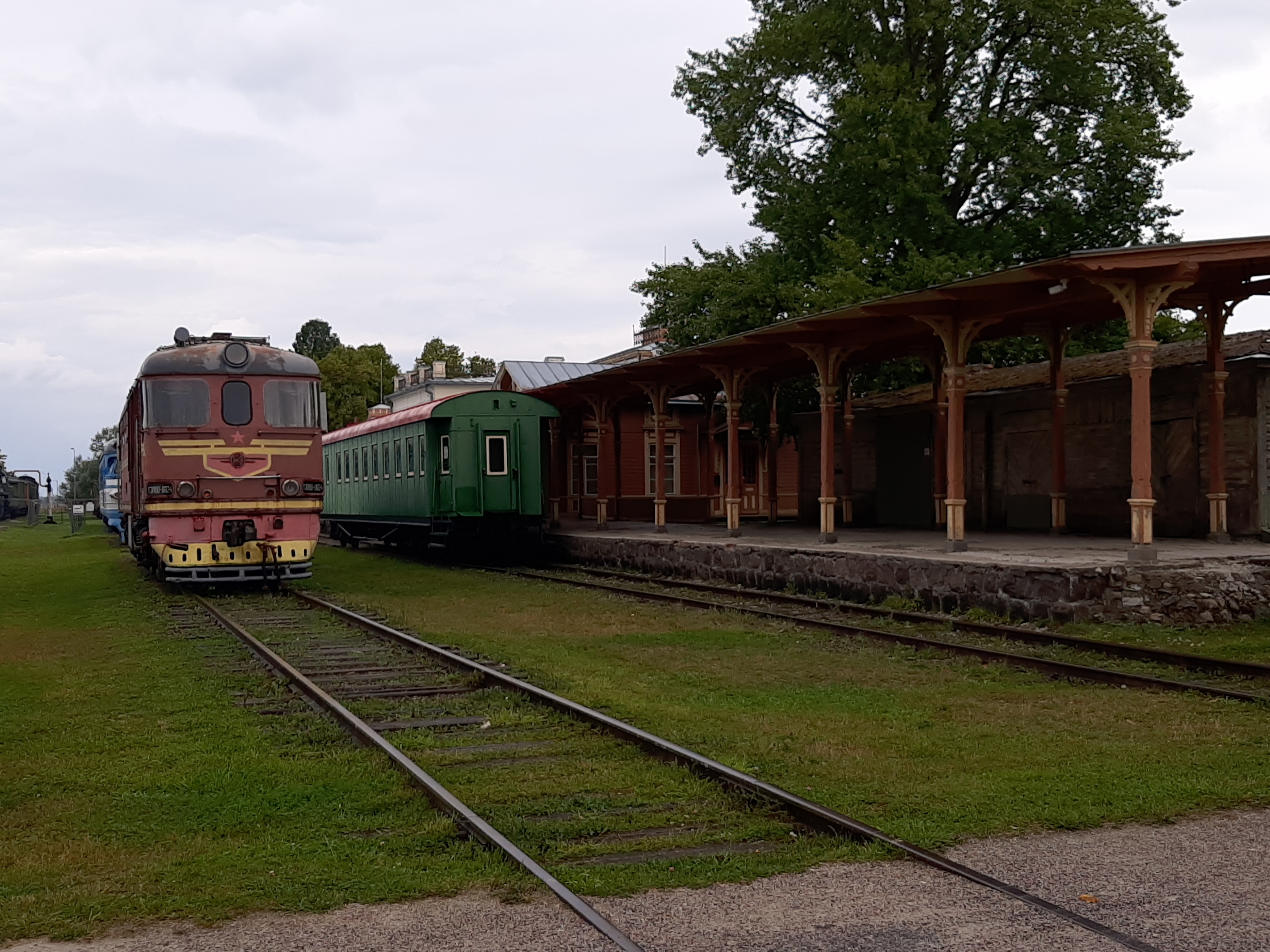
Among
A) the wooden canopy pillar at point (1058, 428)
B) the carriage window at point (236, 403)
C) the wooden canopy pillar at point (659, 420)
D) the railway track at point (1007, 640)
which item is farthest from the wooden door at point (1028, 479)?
the carriage window at point (236, 403)

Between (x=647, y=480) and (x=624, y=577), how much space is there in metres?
16.4

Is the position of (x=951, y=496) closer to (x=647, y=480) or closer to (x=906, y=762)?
(x=906, y=762)

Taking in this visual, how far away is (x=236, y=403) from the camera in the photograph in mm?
17344

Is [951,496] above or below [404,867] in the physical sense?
above

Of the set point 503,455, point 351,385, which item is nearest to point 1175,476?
point 503,455

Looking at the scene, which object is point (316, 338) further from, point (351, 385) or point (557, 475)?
point (557, 475)

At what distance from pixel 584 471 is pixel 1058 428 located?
18.9 meters

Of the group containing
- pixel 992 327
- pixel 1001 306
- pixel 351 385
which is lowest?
pixel 1001 306

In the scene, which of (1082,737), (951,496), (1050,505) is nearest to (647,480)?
(1050,505)

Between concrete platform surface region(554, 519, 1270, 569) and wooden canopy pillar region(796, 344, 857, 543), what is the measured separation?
40cm

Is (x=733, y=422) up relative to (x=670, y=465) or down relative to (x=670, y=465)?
up

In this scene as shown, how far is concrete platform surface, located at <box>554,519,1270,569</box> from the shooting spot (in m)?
13.8

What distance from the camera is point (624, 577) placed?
2148 cm

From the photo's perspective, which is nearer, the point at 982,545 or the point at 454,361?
the point at 982,545
